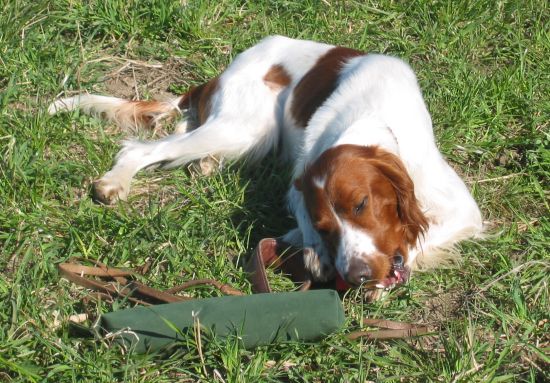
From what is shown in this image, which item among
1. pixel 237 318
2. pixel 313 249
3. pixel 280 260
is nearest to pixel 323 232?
pixel 313 249

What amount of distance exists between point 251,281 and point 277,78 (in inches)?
65.6

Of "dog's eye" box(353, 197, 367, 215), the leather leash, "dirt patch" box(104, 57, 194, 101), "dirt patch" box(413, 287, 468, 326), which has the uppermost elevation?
"dog's eye" box(353, 197, 367, 215)

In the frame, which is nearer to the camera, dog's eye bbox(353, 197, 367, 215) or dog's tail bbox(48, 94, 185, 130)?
dog's eye bbox(353, 197, 367, 215)

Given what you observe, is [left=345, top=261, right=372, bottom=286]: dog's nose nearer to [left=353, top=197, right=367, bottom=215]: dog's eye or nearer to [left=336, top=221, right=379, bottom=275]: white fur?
[left=336, top=221, right=379, bottom=275]: white fur

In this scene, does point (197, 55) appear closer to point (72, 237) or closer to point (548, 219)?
point (72, 237)

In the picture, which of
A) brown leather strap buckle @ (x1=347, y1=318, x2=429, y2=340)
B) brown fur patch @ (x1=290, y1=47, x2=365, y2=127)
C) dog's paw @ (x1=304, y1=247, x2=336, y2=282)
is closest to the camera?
brown leather strap buckle @ (x1=347, y1=318, x2=429, y2=340)

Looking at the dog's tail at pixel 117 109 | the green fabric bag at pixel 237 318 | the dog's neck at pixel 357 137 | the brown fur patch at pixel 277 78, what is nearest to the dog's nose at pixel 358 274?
the green fabric bag at pixel 237 318

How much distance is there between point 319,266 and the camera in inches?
167

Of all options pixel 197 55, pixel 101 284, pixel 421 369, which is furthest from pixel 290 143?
pixel 421 369

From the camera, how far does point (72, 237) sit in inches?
177

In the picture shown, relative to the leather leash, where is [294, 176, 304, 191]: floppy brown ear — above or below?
above

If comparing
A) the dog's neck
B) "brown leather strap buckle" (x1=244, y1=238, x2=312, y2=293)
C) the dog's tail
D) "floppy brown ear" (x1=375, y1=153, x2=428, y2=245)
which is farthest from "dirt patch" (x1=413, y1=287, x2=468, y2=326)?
the dog's tail

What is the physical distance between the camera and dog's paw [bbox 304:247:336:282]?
4211 mm

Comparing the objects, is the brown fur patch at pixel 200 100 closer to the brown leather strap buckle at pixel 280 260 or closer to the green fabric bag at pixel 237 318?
the brown leather strap buckle at pixel 280 260
